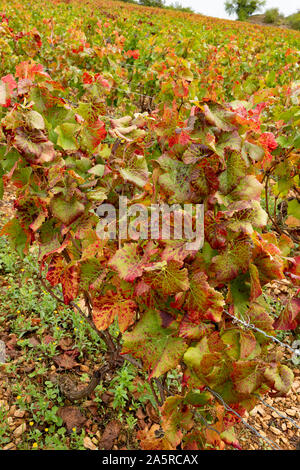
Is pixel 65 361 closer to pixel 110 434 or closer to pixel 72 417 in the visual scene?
pixel 72 417

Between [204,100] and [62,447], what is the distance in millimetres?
1783

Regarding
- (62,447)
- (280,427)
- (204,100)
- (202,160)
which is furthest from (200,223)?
(280,427)

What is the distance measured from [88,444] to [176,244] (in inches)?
60.2

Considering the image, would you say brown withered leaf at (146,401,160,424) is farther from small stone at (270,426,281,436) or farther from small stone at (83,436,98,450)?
small stone at (270,426,281,436)

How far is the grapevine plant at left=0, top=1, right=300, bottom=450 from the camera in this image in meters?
0.87

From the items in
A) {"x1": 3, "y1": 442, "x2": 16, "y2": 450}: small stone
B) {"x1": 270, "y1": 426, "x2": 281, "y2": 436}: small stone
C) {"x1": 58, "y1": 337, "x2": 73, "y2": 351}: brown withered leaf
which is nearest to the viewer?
{"x1": 3, "y1": 442, "x2": 16, "y2": 450}: small stone

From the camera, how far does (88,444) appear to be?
6.09 ft

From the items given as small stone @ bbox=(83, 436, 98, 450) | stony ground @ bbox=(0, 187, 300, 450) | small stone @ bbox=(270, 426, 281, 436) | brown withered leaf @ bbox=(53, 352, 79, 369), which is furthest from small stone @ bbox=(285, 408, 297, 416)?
brown withered leaf @ bbox=(53, 352, 79, 369)

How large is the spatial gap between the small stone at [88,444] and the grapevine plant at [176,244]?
33.8 inches

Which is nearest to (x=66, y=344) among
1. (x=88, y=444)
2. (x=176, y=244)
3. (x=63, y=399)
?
(x=63, y=399)

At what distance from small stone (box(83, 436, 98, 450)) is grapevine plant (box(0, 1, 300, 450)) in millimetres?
859

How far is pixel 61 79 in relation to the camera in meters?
3.81

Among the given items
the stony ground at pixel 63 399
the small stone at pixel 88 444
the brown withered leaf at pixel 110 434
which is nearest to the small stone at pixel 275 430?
the stony ground at pixel 63 399
